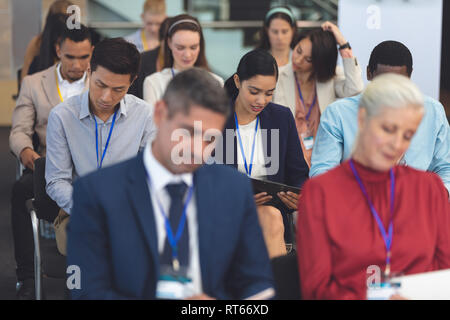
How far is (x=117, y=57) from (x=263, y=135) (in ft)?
2.75

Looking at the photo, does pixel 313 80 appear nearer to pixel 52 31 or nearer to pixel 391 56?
pixel 391 56

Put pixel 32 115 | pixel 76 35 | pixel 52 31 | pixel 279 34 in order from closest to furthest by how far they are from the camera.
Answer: pixel 76 35 → pixel 32 115 → pixel 52 31 → pixel 279 34

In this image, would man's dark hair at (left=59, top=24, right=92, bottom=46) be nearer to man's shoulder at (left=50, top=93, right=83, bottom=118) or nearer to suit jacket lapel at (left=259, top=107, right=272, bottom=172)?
man's shoulder at (left=50, top=93, right=83, bottom=118)

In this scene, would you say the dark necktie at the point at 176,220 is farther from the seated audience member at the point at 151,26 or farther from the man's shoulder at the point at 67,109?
the seated audience member at the point at 151,26

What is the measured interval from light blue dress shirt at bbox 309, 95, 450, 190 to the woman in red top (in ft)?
3.04

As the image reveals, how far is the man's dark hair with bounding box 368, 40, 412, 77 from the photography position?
3143 mm

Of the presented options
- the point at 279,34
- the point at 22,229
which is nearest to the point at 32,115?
the point at 22,229

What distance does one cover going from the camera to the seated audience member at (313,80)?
4332 millimetres

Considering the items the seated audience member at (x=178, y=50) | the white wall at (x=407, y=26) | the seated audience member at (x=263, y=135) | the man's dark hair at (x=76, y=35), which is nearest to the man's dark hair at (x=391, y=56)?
the seated audience member at (x=263, y=135)

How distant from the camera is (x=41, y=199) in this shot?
315cm

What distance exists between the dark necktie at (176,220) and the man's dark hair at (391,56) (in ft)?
5.48

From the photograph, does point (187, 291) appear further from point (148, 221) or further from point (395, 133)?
point (395, 133)

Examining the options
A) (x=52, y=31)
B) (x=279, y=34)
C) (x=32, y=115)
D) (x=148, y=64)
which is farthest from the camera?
(x=279, y=34)

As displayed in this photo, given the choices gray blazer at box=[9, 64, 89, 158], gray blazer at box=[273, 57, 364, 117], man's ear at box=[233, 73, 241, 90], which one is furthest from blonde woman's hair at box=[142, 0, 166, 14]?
man's ear at box=[233, 73, 241, 90]
